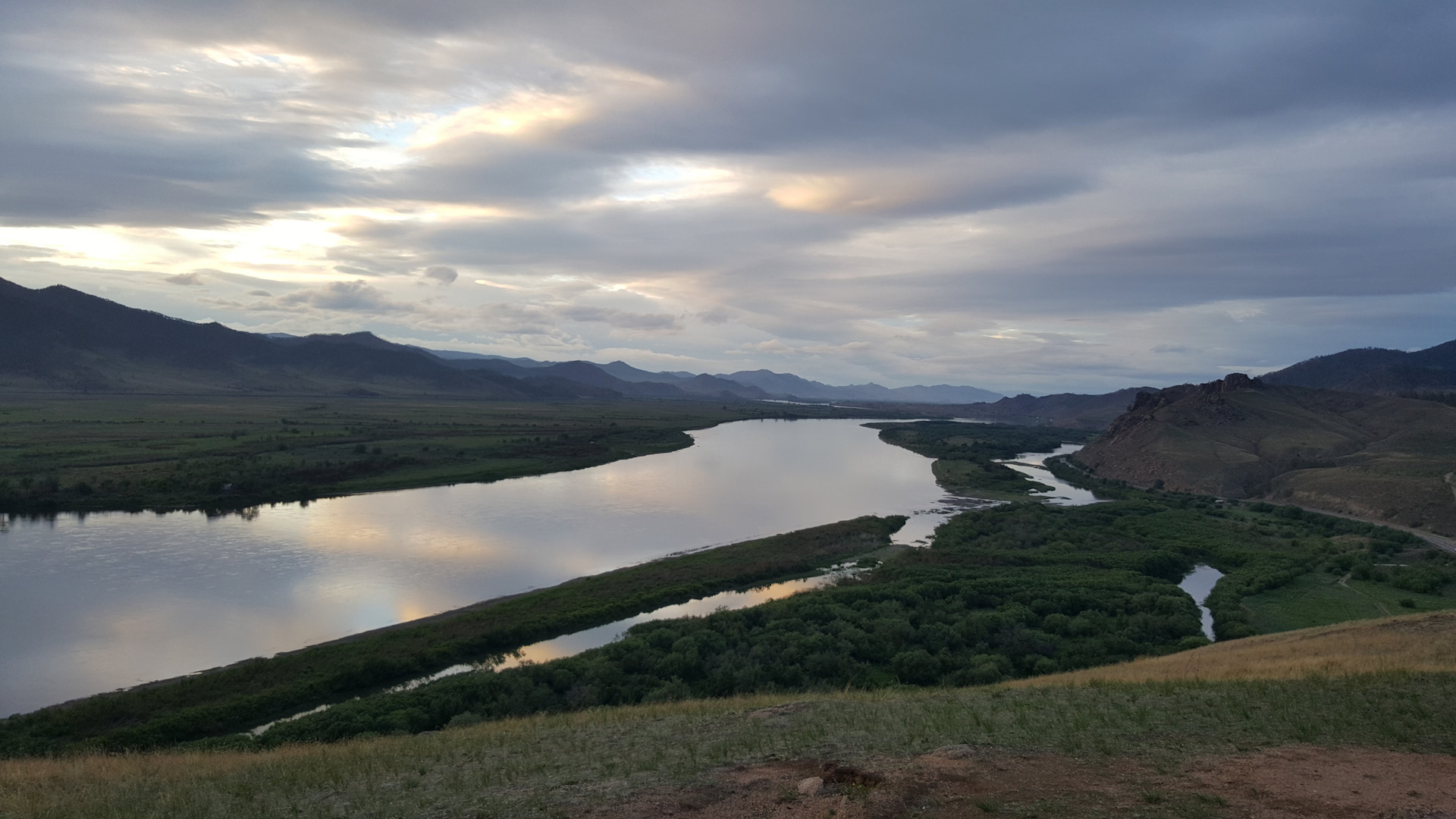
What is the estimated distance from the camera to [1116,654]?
28500 millimetres

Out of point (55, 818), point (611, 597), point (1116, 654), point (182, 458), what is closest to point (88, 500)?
point (182, 458)

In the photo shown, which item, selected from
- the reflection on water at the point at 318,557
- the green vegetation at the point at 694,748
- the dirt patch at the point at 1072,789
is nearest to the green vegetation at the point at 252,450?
the reflection on water at the point at 318,557

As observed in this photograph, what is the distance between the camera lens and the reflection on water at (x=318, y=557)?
2723 centimetres

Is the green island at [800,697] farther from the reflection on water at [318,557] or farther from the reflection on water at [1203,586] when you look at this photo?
the reflection on water at [318,557]

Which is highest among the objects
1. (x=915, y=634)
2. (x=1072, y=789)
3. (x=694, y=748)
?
(x=1072, y=789)

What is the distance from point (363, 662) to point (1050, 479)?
8630 cm

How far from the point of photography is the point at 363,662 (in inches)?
1018

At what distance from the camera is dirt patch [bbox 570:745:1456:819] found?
9688 mm

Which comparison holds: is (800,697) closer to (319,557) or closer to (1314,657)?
(1314,657)

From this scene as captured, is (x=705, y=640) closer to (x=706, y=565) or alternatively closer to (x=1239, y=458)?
(x=706, y=565)

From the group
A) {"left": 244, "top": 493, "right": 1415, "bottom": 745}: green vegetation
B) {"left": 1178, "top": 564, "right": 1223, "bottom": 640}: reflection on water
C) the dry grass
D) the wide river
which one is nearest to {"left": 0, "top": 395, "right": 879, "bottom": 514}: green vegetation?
the wide river

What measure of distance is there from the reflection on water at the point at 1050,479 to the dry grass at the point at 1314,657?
46.7 m

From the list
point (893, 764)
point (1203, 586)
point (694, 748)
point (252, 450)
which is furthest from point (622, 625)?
point (252, 450)

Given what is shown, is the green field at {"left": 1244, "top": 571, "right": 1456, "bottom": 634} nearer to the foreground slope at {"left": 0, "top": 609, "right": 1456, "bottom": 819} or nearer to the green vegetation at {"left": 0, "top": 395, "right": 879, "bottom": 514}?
the foreground slope at {"left": 0, "top": 609, "right": 1456, "bottom": 819}
